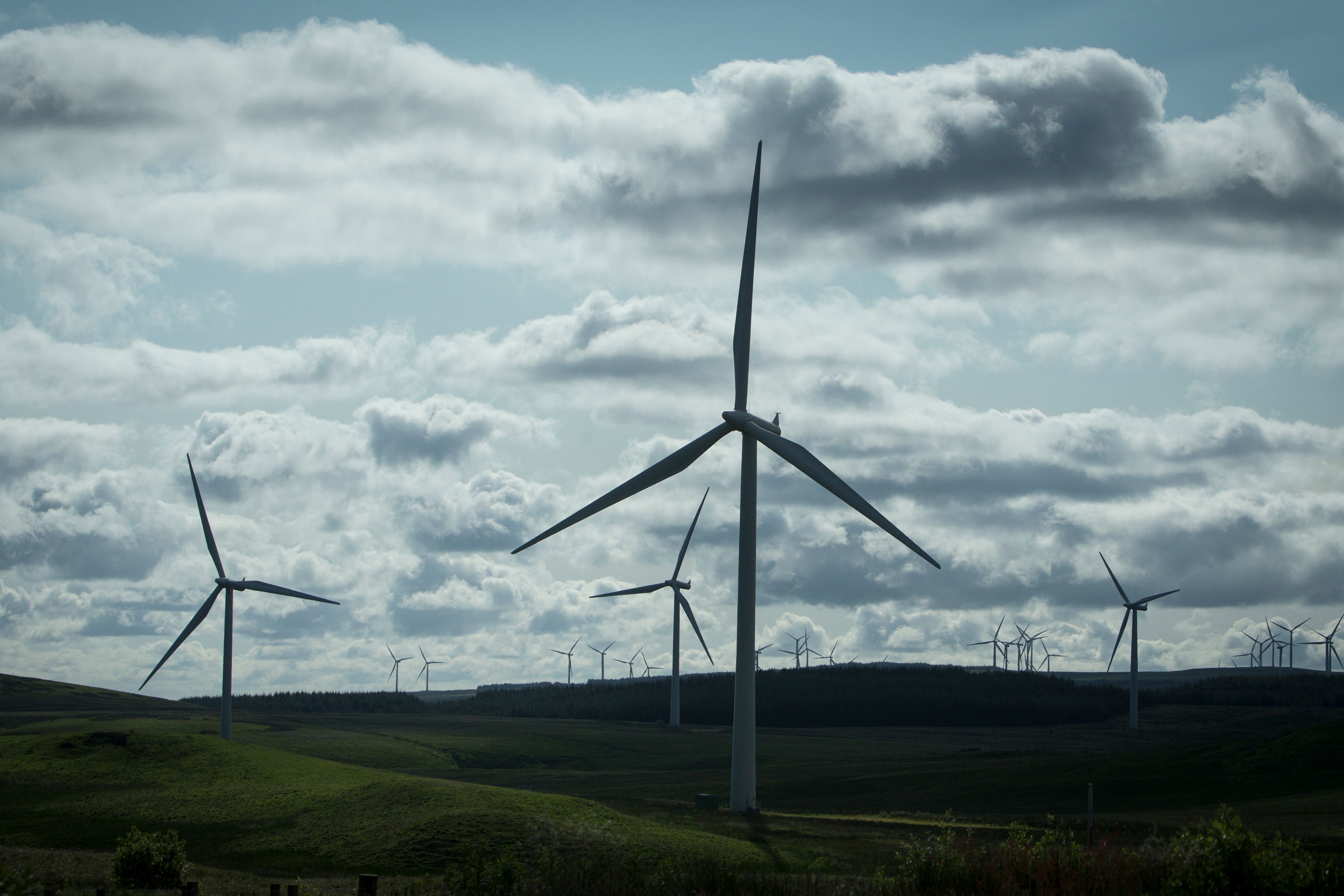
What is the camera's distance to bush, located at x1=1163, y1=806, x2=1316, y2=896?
1795cm

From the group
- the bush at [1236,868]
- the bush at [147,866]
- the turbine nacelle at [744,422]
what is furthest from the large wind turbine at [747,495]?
the bush at [1236,868]

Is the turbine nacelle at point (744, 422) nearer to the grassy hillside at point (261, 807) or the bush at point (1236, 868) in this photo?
the grassy hillside at point (261, 807)

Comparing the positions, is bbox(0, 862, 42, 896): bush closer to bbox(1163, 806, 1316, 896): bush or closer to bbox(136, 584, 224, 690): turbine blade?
bbox(1163, 806, 1316, 896): bush

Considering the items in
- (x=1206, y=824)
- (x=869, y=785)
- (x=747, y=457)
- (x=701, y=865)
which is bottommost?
(x=869, y=785)

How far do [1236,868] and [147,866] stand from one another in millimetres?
28414

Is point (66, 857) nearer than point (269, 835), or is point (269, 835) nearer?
point (66, 857)

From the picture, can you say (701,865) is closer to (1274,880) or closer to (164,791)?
(1274,880)

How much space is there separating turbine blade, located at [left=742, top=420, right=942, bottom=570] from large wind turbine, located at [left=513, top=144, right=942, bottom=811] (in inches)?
1.3

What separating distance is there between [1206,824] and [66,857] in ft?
126

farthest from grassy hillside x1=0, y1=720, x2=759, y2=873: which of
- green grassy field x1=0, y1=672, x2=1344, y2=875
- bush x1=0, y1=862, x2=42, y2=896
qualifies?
bush x1=0, y1=862, x2=42, y2=896

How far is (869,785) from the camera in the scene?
3396 inches

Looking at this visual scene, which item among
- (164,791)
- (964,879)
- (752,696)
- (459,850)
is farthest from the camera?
(164,791)

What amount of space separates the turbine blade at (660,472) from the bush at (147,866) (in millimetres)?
19123

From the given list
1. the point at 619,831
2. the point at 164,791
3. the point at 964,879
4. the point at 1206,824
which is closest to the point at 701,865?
the point at 964,879
